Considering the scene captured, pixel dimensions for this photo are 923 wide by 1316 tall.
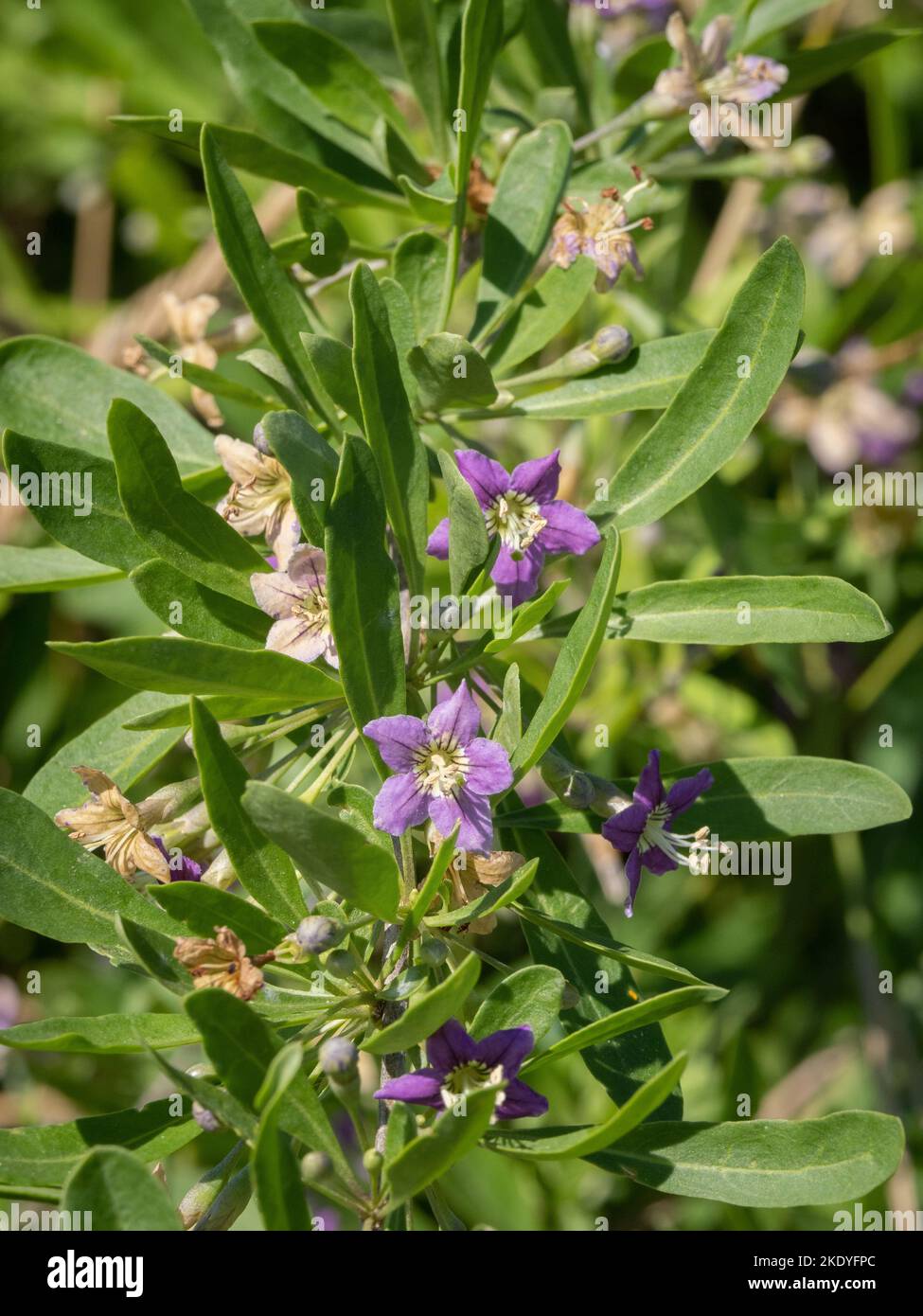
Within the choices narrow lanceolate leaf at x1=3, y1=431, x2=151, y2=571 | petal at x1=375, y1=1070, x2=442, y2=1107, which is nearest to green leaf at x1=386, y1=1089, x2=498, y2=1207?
petal at x1=375, y1=1070, x2=442, y2=1107

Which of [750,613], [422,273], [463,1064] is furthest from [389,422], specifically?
[463,1064]

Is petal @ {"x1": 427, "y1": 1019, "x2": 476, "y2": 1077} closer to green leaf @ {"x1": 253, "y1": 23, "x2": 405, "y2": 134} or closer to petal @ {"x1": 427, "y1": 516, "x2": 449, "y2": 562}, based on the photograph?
petal @ {"x1": 427, "y1": 516, "x2": 449, "y2": 562}

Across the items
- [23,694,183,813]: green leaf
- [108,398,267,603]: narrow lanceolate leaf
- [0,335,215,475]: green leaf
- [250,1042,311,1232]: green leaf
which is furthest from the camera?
[0,335,215,475]: green leaf

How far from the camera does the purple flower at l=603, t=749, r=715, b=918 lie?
142 centimetres

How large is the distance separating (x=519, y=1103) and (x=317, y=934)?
0.29 metres

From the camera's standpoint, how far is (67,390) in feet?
5.51

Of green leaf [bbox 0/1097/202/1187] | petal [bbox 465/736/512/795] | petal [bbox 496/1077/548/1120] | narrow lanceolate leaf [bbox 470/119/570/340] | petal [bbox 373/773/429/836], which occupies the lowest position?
green leaf [bbox 0/1097/202/1187]

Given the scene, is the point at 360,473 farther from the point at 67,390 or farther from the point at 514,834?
the point at 67,390

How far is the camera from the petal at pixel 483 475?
1.44 m

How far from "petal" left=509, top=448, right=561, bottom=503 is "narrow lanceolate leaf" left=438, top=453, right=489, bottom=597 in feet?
0.52

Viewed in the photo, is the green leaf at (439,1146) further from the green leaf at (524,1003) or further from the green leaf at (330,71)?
the green leaf at (330,71)

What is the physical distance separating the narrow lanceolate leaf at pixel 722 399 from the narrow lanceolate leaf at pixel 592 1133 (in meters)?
0.66

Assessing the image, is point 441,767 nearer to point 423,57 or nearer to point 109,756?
point 109,756

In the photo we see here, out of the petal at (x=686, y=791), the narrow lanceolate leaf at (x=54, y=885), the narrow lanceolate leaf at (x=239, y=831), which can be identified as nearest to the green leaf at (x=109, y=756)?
the narrow lanceolate leaf at (x=54, y=885)
